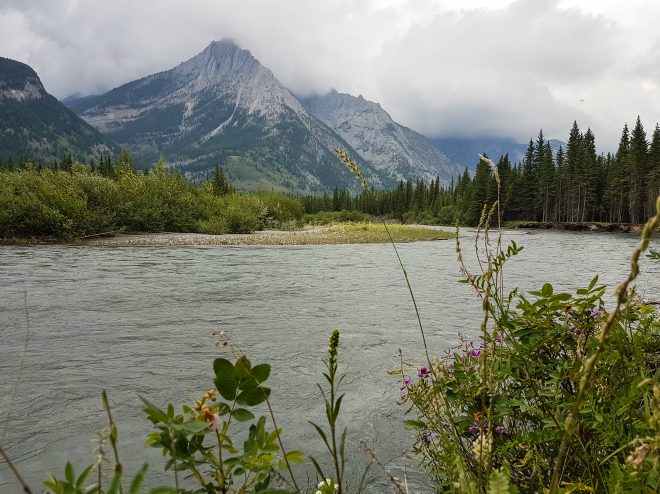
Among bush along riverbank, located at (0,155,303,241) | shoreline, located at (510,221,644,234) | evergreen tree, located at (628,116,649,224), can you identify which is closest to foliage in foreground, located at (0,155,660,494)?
bush along riverbank, located at (0,155,303,241)

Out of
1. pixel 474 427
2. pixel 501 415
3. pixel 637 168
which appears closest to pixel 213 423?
pixel 501 415

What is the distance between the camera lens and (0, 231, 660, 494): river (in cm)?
393

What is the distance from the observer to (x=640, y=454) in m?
0.65

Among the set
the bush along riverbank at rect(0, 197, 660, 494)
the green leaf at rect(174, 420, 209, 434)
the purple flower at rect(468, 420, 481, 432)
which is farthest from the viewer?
the purple flower at rect(468, 420, 481, 432)

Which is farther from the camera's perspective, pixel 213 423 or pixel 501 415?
pixel 501 415

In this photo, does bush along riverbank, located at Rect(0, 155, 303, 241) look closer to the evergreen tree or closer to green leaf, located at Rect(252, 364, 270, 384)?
green leaf, located at Rect(252, 364, 270, 384)

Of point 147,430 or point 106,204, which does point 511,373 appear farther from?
point 106,204

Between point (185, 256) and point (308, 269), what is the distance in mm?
7332

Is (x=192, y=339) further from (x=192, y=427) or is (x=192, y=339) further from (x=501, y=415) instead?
(x=192, y=427)

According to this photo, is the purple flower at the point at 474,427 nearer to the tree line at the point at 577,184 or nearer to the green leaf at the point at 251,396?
the green leaf at the point at 251,396

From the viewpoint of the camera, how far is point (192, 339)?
7043mm

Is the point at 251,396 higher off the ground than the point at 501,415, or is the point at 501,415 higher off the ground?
the point at 251,396

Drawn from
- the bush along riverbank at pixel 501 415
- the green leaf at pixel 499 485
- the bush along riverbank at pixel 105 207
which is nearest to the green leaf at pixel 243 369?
the bush along riverbank at pixel 501 415

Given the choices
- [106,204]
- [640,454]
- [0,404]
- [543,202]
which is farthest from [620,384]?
[543,202]
